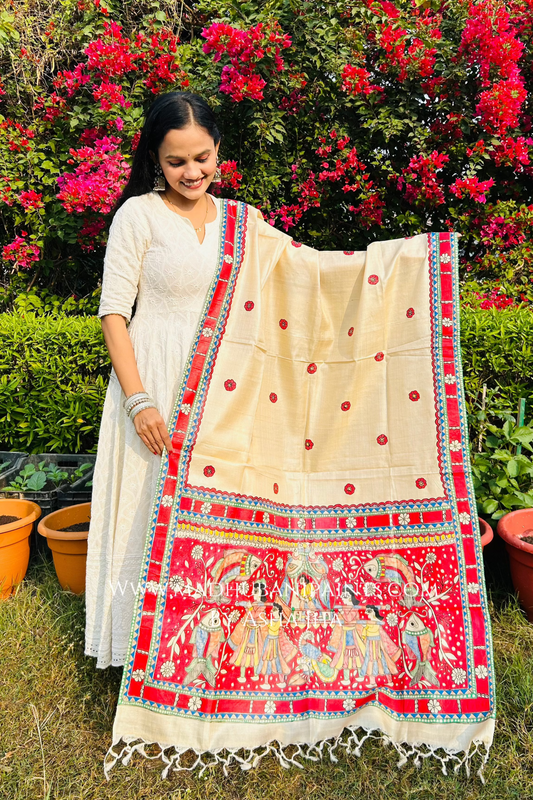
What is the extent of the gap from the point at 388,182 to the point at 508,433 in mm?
2015

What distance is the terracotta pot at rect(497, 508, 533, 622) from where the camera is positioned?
2.78 metres

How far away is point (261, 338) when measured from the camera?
8.57 feet

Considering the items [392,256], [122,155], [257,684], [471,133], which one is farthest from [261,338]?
[471,133]

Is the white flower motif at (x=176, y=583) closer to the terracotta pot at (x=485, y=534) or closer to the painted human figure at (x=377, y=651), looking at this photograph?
the painted human figure at (x=377, y=651)

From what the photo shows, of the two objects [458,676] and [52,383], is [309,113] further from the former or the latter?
[458,676]

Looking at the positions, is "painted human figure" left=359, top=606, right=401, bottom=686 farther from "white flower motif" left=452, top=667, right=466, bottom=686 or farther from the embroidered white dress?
the embroidered white dress

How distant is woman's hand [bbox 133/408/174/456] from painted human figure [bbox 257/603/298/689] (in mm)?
776

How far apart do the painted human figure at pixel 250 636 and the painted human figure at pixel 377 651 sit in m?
0.39

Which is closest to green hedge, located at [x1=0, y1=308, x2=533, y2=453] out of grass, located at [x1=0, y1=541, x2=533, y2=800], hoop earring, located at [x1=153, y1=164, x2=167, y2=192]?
grass, located at [x1=0, y1=541, x2=533, y2=800]

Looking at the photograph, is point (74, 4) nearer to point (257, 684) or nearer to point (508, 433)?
point (508, 433)

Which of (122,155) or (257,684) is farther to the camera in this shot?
(122,155)

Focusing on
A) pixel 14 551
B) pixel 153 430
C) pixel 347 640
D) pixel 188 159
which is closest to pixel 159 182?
pixel 188 159

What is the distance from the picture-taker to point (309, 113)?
4.20 m

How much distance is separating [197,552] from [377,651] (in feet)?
2.55
